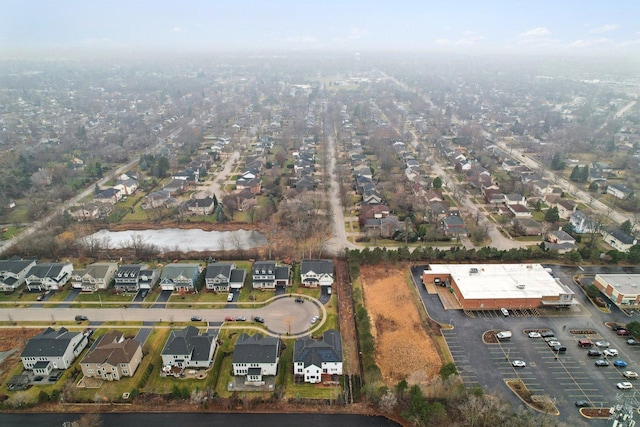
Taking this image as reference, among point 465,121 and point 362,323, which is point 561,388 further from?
point 465,121

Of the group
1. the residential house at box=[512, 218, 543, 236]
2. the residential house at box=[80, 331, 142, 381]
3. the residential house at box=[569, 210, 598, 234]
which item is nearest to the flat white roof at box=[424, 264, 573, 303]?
the residential house at box=[512, 218, 543, 236]

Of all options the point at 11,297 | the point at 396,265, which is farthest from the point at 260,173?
the point at 11,297

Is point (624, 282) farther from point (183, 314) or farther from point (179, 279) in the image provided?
point (179, 279)

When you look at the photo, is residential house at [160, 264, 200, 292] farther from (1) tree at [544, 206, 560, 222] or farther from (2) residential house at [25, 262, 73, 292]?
(1) tree at [544, 206, 560, 222]

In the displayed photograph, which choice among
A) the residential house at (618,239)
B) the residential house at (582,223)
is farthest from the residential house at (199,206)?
the residential house at (618,239)

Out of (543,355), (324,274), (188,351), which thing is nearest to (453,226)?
(324,274)

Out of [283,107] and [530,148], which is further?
[283,107]

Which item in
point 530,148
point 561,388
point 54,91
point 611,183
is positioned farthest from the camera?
point 54,91
